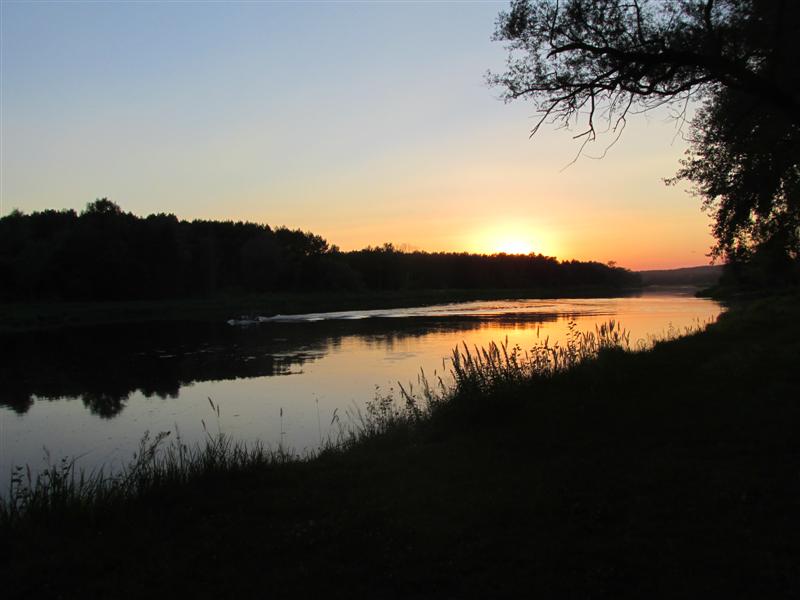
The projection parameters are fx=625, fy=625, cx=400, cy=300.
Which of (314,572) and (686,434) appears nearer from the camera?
(314,572)

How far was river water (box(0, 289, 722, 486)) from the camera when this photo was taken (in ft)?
39.9

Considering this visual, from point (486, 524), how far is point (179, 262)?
73278mm

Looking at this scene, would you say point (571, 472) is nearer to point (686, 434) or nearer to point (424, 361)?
point (686, 434)

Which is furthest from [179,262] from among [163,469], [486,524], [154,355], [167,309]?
[486,524]

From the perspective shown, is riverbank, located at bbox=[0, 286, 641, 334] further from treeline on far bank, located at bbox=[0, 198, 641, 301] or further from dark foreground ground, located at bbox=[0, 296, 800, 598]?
dark foreground ground, located at bbox=[0, 296, 800, 598]

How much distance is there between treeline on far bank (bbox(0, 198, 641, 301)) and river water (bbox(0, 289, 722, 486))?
25.9 metres

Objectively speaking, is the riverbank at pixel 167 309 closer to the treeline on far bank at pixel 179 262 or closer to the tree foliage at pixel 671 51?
the treeline on far bank at pixel 179 262

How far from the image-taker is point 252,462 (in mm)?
7055

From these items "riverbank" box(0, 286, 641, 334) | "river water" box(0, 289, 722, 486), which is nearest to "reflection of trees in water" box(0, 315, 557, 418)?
"river water" box(0, 289, 722, 486)

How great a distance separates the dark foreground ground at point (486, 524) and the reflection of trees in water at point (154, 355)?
34.0ft

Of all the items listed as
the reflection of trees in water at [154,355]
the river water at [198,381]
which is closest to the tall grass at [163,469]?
the river water at [198,381]

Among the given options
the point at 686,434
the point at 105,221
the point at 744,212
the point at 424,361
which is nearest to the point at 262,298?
the point at 105,221

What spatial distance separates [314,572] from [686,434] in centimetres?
471

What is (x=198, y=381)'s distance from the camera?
62.3ft
